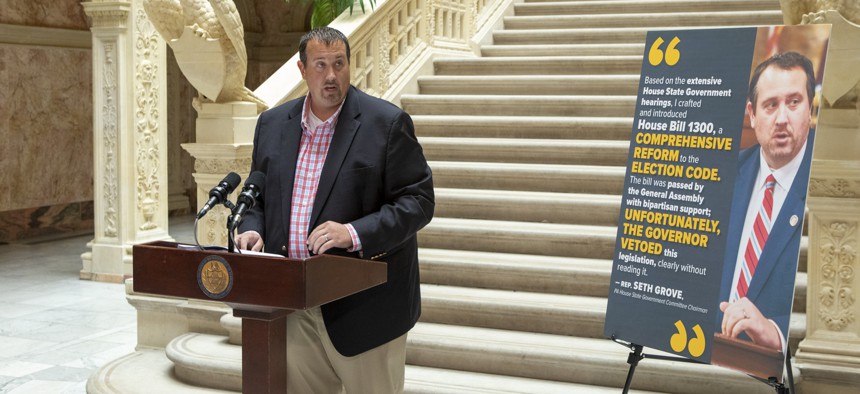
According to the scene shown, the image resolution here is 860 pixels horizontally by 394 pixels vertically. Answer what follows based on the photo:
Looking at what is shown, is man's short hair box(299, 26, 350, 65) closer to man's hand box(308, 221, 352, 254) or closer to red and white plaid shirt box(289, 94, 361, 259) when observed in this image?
red and white plaid shirt box(289, 94, 361, 259)

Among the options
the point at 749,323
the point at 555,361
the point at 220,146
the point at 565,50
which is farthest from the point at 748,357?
the point at 565,50

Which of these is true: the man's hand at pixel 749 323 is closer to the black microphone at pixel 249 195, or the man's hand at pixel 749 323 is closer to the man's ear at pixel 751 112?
the man's ear at pixel 751 112

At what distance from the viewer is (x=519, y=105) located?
24.3ft

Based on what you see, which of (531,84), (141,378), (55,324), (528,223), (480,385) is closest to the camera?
(480,385)

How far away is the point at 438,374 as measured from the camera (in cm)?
496

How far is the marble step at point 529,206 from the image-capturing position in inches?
237

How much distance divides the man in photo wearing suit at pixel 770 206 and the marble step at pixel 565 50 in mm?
4361

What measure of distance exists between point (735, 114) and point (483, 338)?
1.95m

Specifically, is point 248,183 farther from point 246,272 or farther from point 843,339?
point 843,339

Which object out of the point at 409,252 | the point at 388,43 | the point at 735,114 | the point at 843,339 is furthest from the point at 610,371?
the point at 388,43

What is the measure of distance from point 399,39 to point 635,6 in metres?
2.46

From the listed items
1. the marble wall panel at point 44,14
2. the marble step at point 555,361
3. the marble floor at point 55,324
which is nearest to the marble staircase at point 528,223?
the marble step at point 555,361

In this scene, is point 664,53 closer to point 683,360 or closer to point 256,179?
point 683,360

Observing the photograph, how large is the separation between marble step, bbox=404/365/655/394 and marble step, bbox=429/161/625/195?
5.88 feet
